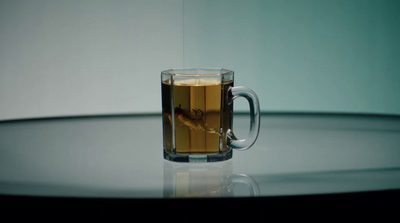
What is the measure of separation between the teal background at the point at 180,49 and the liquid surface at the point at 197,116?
2.29 feet

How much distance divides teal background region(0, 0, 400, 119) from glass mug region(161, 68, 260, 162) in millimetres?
682

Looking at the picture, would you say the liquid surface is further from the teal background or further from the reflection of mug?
the teal background

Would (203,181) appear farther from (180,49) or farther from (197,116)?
(180,49)

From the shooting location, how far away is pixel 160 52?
5.31 ft

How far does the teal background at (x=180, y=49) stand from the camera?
Answer: 1599mm

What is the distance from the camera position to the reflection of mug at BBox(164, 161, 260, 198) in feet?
2.43

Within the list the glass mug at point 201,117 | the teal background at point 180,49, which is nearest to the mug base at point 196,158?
the glass mug at point 201,117

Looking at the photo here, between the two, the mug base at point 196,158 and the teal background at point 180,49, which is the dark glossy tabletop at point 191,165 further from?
the teal background at point 180,49

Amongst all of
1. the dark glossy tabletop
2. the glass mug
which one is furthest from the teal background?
the glass mug

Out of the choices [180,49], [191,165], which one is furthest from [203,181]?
[180,49]

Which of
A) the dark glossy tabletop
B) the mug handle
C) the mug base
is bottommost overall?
the dark glossy tabletop

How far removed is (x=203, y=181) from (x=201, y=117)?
14 centimetres

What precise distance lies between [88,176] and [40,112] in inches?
33.1

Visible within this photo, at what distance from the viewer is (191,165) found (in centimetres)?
91
